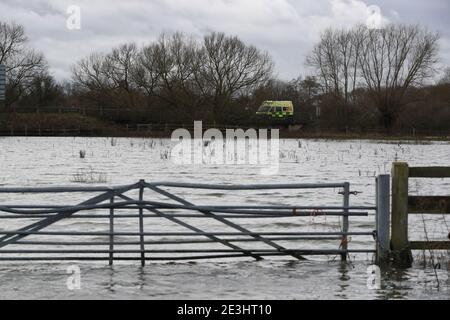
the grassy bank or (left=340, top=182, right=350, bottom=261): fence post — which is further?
the grassy bank

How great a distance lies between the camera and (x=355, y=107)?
86.3m

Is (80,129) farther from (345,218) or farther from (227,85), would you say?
(345,218)

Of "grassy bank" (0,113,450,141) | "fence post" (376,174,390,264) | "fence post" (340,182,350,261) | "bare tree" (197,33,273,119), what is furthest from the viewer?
"bare tree" (197,33,273,119)

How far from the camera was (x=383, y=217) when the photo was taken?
9.15 m

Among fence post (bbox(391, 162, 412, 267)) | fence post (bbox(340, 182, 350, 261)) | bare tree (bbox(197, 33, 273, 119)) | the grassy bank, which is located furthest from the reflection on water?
bare tree (bbox(197, 33, 273, 119))

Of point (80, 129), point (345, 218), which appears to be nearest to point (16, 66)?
point (80, 129)

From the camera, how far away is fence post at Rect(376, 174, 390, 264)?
29.8ft

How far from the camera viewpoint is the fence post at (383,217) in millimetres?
9094

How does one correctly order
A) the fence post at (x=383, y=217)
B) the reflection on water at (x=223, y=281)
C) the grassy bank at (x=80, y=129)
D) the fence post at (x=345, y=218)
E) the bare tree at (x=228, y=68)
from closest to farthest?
the reflection on water at (x=223, y=281)
the fence post at (x=383, y=217)
the fence post at (x=345, y=218)
the grassy bank at (x=80, y=129)
the bare tree at (x=228, y=68)

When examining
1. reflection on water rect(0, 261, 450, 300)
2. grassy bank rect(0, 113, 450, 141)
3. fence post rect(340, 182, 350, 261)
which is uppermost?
grassy bank rect(0, 113, 450, 141)

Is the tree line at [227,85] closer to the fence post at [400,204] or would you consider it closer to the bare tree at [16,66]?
the bare tree at [16,66]

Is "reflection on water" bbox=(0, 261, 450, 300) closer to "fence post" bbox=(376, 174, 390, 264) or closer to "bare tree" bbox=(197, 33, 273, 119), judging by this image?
"fence post" bbox=(376, 174, 390, 264)

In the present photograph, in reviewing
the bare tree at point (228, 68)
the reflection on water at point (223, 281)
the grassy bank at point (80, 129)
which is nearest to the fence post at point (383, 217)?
the reflection on water at point (223, 281)
